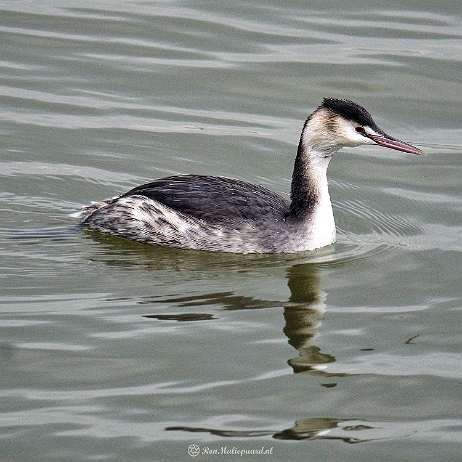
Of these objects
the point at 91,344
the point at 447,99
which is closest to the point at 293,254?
the point at 91,344

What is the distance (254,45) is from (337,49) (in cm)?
113

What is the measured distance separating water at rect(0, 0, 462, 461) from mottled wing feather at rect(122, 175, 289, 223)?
407 mm

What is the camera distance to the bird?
28.2 ft

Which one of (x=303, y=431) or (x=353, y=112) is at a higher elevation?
(x=353, y=112)

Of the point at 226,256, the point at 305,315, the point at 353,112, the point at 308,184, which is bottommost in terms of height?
the point at 305,315

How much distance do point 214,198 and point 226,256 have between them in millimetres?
535

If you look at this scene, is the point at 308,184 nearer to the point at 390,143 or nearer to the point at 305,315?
the point at 390,143

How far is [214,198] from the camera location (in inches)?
344

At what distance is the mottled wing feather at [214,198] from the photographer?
8.70 meters

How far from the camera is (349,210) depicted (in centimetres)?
982

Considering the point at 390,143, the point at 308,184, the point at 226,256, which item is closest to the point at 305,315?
the point at 226,256

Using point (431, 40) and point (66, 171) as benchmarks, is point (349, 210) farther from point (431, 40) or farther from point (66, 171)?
point (431, 40)

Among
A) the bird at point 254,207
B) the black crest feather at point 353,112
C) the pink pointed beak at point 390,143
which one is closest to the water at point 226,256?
the bird at point 254,207

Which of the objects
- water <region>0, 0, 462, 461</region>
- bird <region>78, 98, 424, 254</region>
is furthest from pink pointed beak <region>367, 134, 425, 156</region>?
water <region>0, 0, 462, 461</region>
